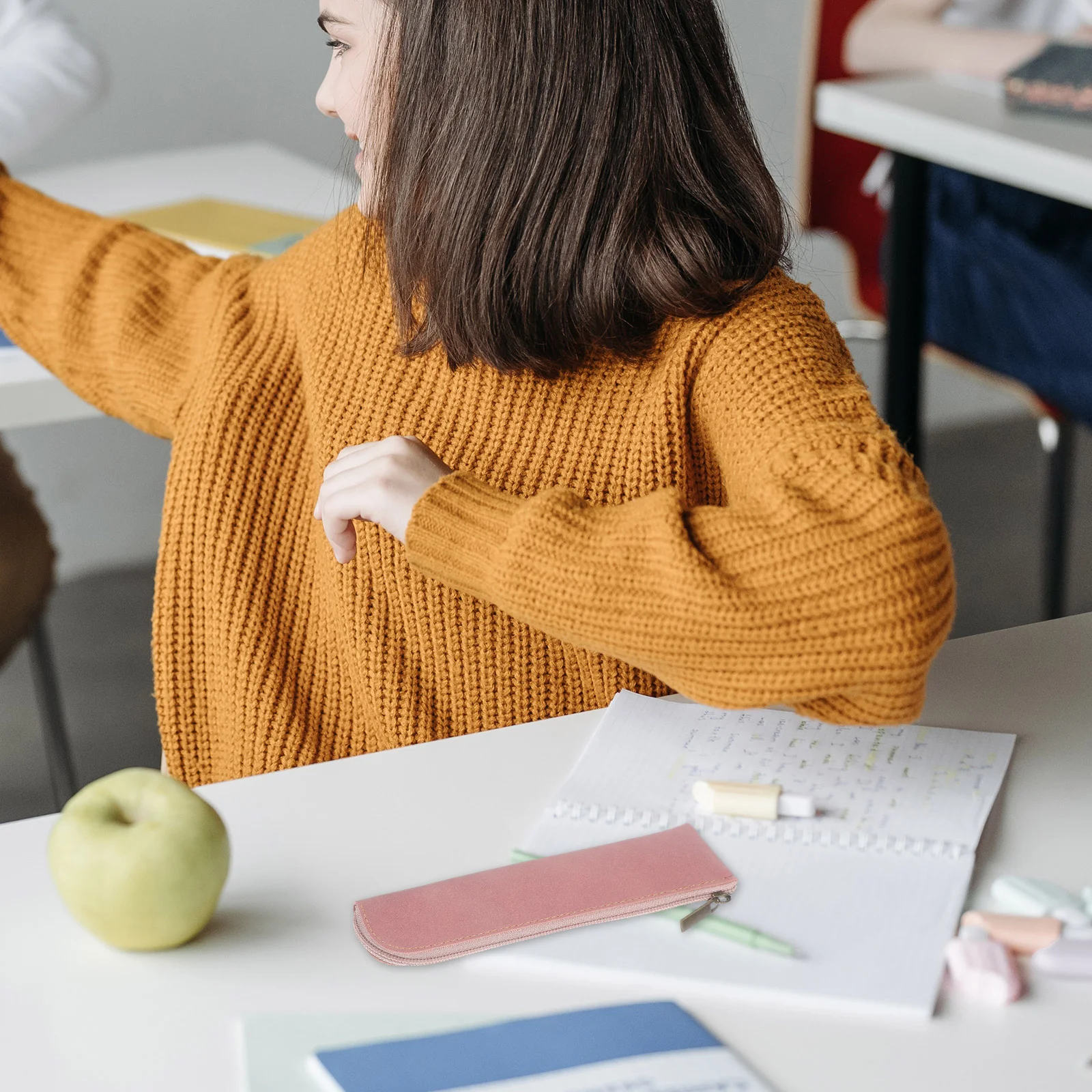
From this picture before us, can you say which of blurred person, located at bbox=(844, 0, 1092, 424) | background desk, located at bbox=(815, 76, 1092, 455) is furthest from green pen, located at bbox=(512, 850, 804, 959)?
blurred person, located at bbox=(844, 0, 1092, 424)

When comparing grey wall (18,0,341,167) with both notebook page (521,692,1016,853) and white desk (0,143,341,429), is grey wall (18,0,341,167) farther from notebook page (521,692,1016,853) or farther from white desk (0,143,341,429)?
notebook page (521,692,1016,853)

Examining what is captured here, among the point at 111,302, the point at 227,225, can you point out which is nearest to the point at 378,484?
the point at 111,302

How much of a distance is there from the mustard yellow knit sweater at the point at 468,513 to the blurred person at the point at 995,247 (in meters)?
1.22

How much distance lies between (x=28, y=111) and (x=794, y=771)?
1525 millimetres

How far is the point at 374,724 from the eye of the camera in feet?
3.25

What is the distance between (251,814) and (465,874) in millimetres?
133

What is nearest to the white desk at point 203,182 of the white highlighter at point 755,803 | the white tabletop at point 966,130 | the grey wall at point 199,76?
the white tabletop at point 966,130

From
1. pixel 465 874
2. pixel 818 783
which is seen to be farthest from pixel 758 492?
pixel 465 874

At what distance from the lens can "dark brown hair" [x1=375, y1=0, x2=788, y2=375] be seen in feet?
2.78

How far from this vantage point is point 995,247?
2104 millimetres

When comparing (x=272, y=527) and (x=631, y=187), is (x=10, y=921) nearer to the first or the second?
(x=272, y=527)

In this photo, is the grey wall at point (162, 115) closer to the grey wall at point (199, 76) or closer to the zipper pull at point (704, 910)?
the grey wall at point (199, 76)

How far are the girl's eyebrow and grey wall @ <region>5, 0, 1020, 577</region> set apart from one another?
2114 mm

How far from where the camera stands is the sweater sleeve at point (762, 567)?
72cm
